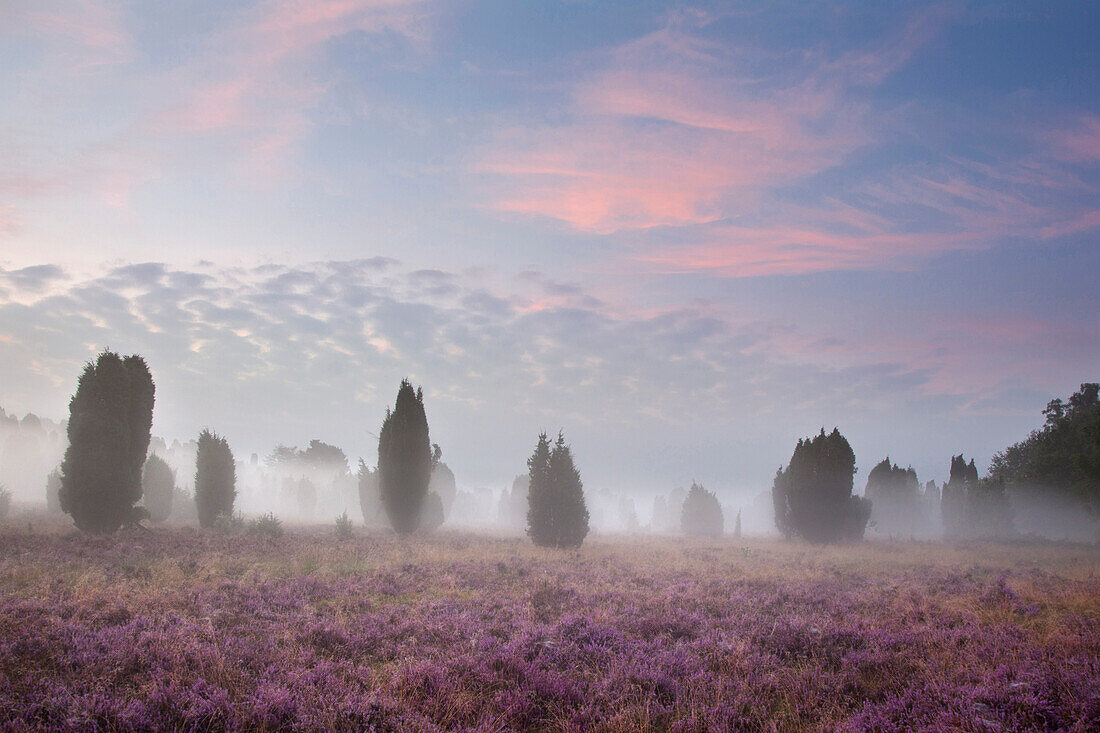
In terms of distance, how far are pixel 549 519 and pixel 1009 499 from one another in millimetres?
48785

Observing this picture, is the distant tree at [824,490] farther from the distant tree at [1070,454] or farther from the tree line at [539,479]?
the distant tree at [1070,454]

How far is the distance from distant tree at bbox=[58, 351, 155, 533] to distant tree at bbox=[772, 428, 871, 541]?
130 ft

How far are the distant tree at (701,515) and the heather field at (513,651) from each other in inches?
1494

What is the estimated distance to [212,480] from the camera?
93.2 feet

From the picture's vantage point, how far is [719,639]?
8.86 metres

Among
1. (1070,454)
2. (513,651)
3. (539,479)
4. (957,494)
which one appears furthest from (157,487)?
(957,494)

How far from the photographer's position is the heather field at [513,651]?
219 inches

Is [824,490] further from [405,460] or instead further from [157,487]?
[157,487]

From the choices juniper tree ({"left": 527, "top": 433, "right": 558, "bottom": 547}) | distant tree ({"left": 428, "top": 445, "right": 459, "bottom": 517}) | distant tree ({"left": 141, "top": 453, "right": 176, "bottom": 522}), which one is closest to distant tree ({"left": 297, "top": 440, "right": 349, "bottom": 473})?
distant tree ({"left": 428, "top": 445, "right": 459, "bottom": 517})

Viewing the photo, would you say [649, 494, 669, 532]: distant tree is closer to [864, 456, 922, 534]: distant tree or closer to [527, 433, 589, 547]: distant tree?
[864, 456, 922, 534]: distant tree

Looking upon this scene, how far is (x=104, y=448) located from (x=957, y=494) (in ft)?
233

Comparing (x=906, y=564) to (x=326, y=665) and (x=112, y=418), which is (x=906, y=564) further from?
(x=112, y=418)

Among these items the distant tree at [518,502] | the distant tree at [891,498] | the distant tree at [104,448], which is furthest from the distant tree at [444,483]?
the distant tree at [891,498]

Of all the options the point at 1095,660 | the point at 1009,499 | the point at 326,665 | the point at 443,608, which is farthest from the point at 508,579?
the point at 1009,499
